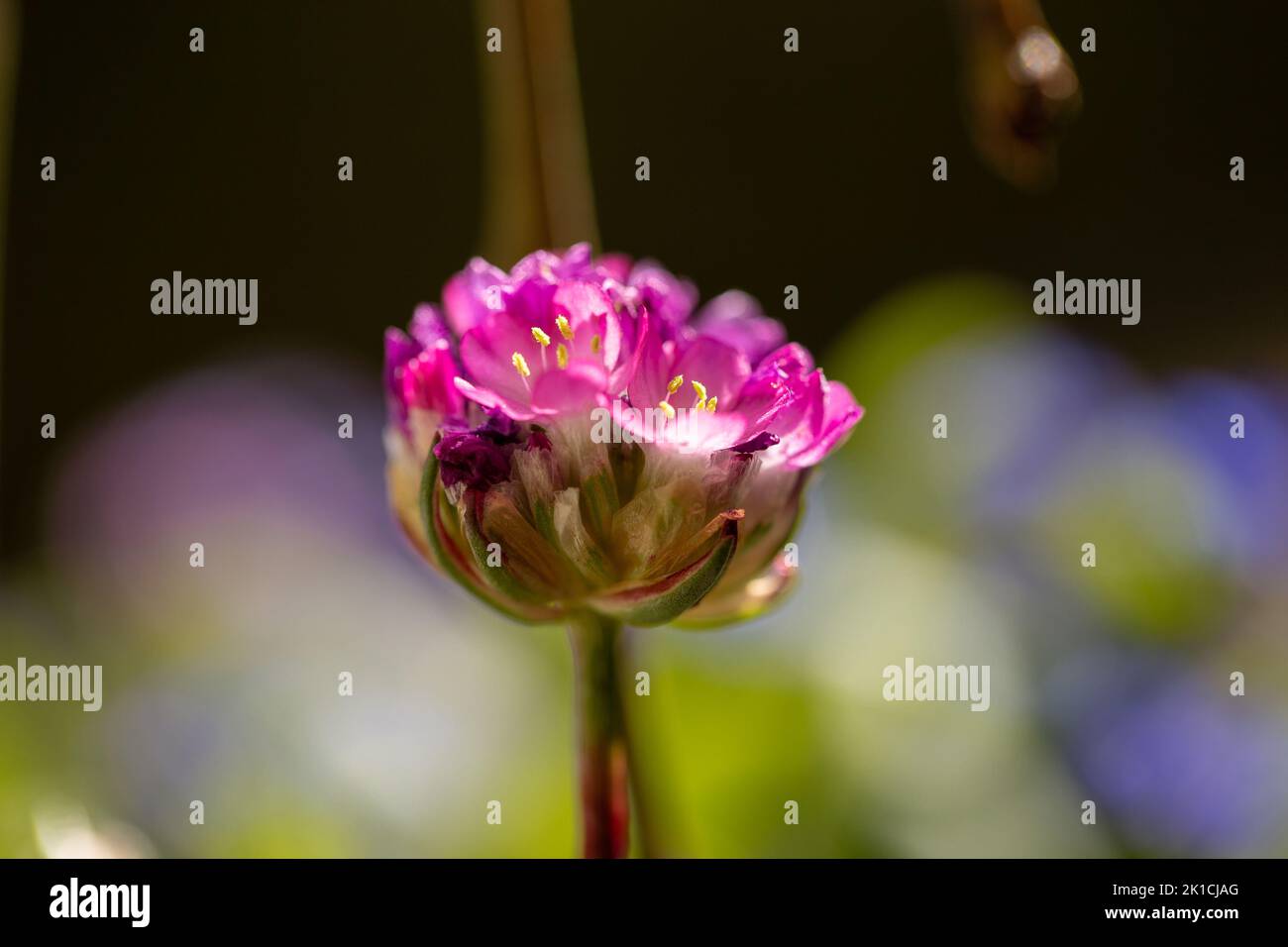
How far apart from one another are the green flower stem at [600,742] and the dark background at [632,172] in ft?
2.41

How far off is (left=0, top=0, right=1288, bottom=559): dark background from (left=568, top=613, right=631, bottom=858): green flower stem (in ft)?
2.41

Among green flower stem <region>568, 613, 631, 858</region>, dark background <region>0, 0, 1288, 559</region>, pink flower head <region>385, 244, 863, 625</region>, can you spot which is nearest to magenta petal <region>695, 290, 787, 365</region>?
pink flower head <region>385, 244, 863, 625</region>

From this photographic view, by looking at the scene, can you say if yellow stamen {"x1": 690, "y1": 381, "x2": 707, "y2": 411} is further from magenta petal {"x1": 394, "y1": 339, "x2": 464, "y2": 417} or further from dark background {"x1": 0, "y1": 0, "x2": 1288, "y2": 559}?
dark background {"x1": 0, "y1": 0, "x2": 1288, "y2": 559}

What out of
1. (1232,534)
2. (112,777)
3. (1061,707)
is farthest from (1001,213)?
(112,777)

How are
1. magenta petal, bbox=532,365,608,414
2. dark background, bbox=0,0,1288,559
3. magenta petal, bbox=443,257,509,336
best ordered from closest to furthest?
magenta petal, bbox=532,365,608,414, magenta petal, bbox=443,257,509,336, dark background, bbox=0,0,1288,559

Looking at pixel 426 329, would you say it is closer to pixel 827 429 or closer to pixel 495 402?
pixel 495 402

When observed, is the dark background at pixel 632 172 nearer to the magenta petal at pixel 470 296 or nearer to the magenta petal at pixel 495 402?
the magenta petal at pixel 470 296

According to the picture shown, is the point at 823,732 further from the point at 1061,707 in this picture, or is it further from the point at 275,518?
the point at 275,518

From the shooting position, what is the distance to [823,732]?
1.13 meters

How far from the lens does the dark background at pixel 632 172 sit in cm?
127

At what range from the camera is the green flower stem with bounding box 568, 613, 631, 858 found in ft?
2.17

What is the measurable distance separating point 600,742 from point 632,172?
89 cm

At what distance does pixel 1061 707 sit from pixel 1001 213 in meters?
0.61

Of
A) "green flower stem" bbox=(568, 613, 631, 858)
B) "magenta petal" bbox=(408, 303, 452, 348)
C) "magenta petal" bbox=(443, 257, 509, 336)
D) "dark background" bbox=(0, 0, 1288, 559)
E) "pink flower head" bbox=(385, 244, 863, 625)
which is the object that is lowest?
"green flower stem" bbox=(568, 613, 631, 858)
